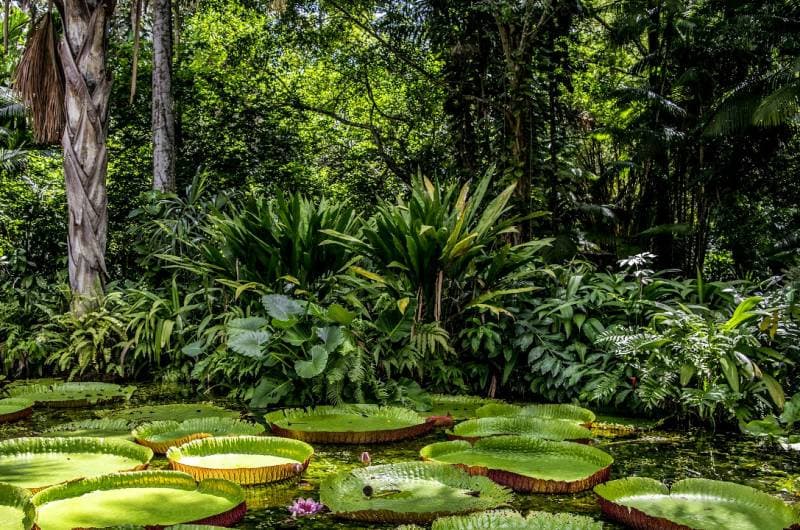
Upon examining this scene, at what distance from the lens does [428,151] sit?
27.6 feet

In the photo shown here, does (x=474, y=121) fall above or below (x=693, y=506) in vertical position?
above

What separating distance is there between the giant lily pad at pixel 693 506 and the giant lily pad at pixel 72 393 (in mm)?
2825

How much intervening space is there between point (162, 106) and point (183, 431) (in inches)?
179

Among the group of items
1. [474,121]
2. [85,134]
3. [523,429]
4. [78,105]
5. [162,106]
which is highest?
[474,121]

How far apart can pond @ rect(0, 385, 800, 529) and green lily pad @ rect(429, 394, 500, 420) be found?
0.88 feet

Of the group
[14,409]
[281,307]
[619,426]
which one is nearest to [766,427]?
[619,426]

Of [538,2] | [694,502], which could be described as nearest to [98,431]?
[694,502]

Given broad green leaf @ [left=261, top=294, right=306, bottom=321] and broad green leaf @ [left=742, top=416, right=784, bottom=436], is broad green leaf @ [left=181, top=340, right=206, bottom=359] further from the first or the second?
broad green leaf @ [left=742, top=416, right=784, bottom=436]

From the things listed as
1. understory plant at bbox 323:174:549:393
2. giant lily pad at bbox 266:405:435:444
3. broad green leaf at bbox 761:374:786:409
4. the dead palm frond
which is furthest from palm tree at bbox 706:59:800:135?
the dead palm frond

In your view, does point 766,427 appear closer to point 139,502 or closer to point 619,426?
point 619,426

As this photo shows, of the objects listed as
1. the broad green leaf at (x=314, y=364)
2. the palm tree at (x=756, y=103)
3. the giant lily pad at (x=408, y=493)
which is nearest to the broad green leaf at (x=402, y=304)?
the broad green leaf at (x=314, y=364)

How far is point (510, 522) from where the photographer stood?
1.50 metres

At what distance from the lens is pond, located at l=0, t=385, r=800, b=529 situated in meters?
1.85

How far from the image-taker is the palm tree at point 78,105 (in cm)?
430
